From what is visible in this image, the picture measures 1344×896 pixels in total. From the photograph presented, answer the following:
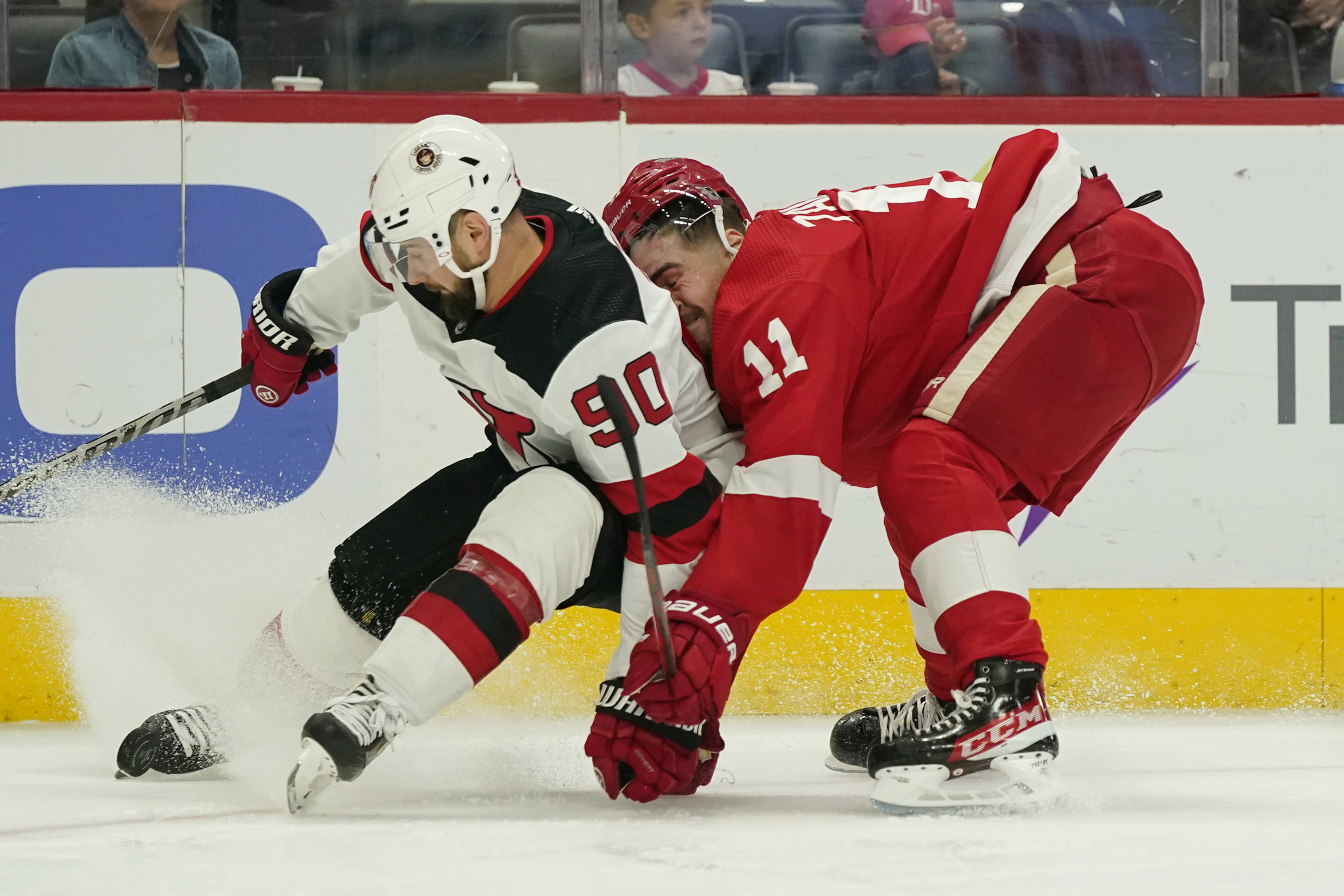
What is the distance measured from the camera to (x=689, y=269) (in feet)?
6.59

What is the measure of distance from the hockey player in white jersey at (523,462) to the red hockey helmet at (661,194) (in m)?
0.14

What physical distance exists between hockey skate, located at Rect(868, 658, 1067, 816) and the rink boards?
1228 mm

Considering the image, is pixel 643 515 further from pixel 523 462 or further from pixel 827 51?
pixel 827 51

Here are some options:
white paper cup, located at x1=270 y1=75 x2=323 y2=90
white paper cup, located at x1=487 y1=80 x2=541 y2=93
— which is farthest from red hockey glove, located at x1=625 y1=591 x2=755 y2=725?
white paper cup, located at x1=270 y1=75 x2=323 y2=90

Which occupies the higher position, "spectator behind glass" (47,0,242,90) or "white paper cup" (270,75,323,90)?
"spectator behind glass" (47,0,242,90)

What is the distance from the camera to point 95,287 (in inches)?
114

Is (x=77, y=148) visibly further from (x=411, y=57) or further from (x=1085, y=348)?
(x=1085, y=348)

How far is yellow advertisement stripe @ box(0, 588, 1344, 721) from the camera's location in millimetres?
2957

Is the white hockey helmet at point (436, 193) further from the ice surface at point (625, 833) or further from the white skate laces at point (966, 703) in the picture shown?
the white skate laces at point (966, 703)

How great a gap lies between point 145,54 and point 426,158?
1.63 metres

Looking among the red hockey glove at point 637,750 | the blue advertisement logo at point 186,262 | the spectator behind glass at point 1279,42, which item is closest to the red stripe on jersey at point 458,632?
the red hockey glove at point 637,750

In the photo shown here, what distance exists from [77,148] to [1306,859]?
8.65 feet

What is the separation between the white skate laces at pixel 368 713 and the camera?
160cm

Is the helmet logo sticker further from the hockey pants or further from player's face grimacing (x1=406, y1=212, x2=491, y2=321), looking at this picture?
the hockey pants
